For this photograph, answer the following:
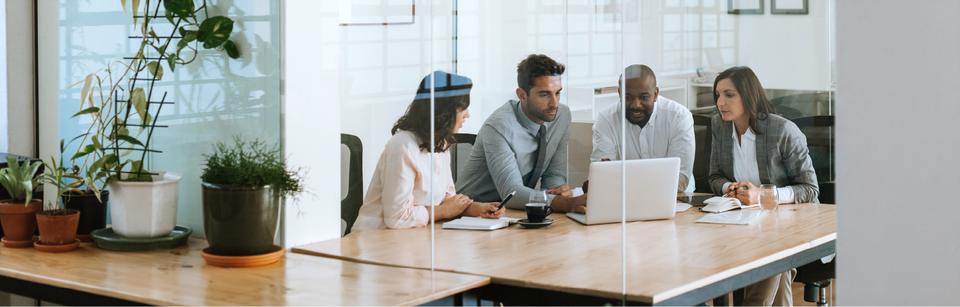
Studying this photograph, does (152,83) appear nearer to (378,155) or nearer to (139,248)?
(139,248)

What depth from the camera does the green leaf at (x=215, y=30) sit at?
4.11 meters

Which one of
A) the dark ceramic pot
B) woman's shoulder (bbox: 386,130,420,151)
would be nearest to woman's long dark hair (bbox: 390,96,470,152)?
woman's shoulder (bbox: 386,130,420,151)

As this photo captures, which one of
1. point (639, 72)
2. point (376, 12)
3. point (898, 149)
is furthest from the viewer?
point (376, 12)

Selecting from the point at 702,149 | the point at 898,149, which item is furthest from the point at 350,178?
the point at 898,149

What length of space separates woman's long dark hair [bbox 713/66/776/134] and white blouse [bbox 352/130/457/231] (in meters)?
0.95

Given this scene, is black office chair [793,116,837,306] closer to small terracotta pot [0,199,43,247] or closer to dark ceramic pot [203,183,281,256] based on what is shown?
dark ceramic pot [203,183,281,256]

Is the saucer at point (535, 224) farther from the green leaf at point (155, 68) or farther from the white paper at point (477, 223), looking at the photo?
the green leaf at point (155, 68)

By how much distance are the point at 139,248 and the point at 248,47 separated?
772 mm

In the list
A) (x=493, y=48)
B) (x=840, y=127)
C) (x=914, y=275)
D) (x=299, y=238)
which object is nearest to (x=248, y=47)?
(x=299, y=238)

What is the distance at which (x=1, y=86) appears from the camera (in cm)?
465

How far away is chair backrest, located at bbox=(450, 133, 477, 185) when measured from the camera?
12.9 ft

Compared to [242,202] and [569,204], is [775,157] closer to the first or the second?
[569,204]

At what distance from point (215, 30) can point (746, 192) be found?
1824 millimetres

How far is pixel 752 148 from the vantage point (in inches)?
146
